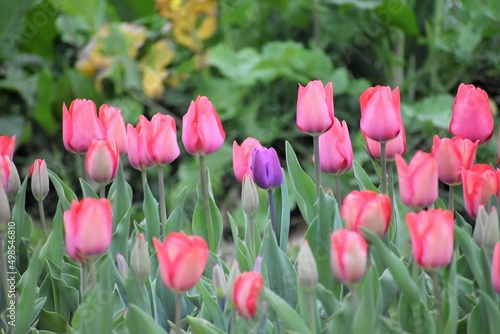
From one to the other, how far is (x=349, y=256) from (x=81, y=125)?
0.55m


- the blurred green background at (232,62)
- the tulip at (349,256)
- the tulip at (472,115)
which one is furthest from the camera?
the blurred green background at (232,62)

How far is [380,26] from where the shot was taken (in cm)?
359

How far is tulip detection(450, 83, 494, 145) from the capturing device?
1228 millimetres

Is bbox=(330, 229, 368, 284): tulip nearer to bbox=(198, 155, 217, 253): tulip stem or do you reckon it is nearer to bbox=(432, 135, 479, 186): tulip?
bbox=(432, 135, 479, 186): tulip

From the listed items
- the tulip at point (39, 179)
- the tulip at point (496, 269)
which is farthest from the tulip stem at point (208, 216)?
Result: the tulip at point (496, 269)

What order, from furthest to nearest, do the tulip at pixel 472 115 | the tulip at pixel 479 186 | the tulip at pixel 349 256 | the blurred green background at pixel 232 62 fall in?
the blurred green background at pixel 232 62
the tulip at pixel 472 115
the tulip at pixel 479 186
the tulip at pixel 349 256

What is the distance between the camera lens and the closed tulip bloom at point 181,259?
3.07 ft

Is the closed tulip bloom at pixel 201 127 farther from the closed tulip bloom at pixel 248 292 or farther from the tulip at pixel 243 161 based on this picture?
the closed tulip bloom at pixel 248 292

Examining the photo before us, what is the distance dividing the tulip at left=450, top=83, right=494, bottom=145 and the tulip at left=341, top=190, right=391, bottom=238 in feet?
1.04

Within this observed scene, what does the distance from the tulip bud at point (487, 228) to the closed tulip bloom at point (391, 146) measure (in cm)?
25

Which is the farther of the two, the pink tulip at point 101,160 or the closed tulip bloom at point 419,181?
the pink tulip at point 101,160

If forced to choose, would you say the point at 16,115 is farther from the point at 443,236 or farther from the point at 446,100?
the point at 443,236

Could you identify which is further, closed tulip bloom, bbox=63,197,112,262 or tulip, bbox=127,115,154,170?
tulip, bbox=127,115,154,170

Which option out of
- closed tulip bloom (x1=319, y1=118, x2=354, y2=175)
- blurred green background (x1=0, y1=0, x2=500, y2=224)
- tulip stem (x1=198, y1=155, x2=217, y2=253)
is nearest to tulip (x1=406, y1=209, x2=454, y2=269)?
closed tulip bloom (x1=319, y1=118, x2=354, y2=175)
